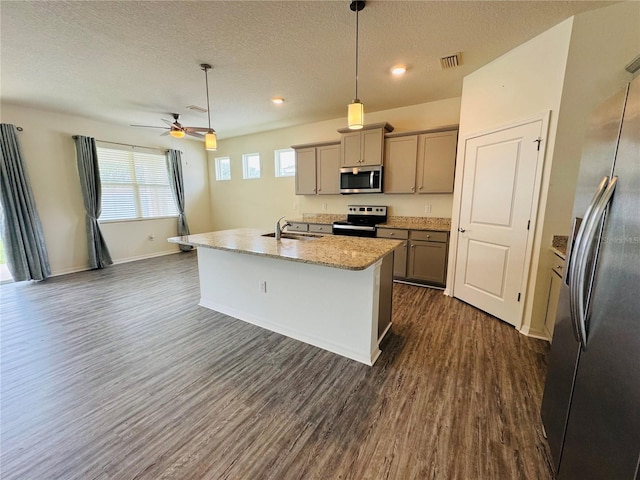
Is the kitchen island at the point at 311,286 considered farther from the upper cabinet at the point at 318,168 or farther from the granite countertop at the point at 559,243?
the upper cabinet at the point at 318,168

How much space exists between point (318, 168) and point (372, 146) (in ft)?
3.63

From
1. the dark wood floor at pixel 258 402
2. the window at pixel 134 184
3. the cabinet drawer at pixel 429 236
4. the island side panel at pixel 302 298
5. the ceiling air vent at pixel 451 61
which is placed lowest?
the dark wood floor at pixel 258 402

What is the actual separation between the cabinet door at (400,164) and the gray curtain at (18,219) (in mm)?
5563

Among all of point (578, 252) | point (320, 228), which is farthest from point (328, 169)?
point (578, 252)

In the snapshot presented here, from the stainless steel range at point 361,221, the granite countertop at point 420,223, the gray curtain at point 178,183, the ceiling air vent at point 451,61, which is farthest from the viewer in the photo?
the gray curtain at point 178,183

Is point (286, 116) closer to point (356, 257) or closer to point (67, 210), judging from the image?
point (356, 257)

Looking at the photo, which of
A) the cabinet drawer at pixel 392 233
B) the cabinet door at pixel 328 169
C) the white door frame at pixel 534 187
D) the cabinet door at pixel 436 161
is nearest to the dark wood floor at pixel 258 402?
the white door frame at pixel 534 187

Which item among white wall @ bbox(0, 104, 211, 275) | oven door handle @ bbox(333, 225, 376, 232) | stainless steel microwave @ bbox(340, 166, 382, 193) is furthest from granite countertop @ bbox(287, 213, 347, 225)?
white wall @ bbox(0, 104, 211, 275)

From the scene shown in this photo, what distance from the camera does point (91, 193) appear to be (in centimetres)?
480

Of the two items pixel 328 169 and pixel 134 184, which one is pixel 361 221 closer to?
pixel 328 169

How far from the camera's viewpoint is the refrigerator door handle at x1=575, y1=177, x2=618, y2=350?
3.11ft

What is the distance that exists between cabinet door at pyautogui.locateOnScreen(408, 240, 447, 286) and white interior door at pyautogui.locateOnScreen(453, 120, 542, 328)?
33 centimetres

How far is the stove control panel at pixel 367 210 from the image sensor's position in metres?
4.52

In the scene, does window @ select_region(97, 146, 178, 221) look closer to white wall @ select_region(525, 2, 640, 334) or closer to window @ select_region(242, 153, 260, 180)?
window @ select_region(242, 153, 260, 180)
